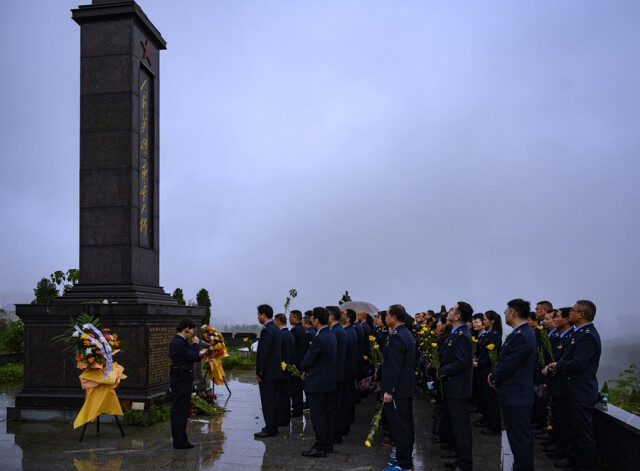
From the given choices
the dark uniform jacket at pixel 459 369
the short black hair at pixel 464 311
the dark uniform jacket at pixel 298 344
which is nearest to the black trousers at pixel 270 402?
the dark uniform jacket at pixel 298 344

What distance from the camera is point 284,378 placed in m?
9.77

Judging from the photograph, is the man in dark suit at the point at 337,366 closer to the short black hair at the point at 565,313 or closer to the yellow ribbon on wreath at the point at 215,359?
the short black hair at the point at 565,313

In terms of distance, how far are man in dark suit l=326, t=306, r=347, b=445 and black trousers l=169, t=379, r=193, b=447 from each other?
2.06 m

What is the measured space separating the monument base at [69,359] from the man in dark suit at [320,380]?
12.9ft

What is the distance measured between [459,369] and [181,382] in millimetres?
3890

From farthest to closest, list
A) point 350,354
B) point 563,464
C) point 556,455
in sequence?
point 350,354 < point 556,455 < point 563,464

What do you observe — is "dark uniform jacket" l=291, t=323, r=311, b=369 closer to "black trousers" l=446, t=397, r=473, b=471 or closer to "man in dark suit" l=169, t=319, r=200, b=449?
"man in dark suit" l=169, t=319, r=200, b=449

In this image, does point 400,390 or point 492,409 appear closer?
point 400,390

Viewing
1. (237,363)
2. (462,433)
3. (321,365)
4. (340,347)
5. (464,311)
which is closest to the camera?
(462,433)

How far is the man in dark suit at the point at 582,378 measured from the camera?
6961 mm

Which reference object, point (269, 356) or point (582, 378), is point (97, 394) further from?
point (582, 378)

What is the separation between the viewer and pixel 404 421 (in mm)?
7059

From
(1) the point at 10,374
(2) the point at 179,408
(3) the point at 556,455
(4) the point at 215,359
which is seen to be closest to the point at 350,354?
(2) the point at 179,408

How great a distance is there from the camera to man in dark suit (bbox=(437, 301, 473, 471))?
693 centimetres
